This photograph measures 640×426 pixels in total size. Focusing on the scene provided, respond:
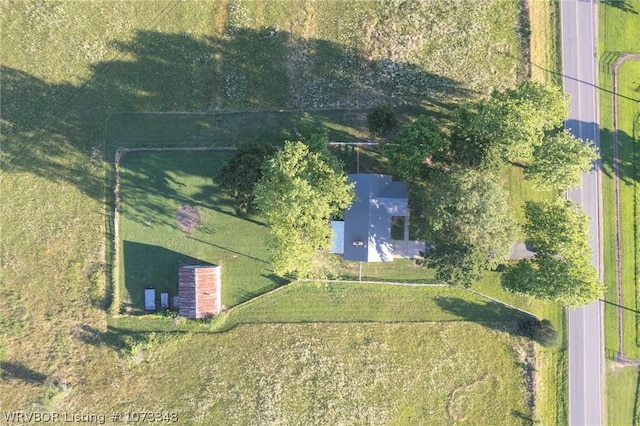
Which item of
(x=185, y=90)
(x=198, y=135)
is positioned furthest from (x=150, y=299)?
(x=185, y=90)

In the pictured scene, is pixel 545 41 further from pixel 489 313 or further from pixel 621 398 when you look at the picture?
pixel 621 398

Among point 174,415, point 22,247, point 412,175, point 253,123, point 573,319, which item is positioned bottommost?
point 174,415

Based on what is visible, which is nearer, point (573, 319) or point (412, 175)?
point (412, 175)

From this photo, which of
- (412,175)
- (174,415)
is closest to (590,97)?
(412,175)

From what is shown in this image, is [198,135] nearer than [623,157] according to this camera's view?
Yes

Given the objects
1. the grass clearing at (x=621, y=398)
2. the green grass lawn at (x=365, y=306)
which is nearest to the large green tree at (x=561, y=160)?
the green grass lawn at (x=365, y=306)

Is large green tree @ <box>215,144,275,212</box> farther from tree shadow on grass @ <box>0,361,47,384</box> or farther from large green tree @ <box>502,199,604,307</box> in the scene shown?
tree shadow on grass @ <box>0,361,47,384</box>

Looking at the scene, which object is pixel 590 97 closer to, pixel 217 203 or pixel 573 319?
pixel 573 319
